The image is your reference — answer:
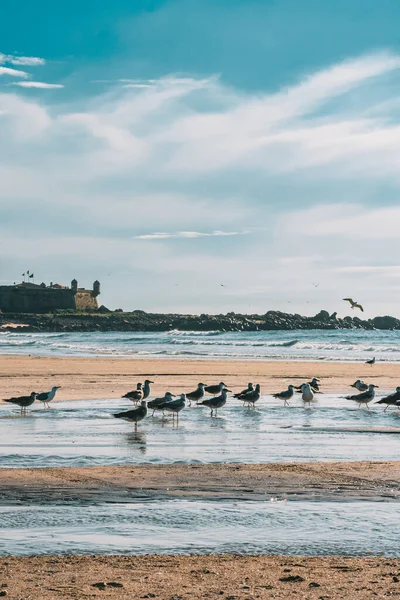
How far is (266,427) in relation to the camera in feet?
55.4

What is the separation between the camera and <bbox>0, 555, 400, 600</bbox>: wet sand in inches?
233

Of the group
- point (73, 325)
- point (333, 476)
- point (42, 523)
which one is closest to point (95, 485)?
point (42, 523)

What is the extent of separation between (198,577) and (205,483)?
381 centimetres

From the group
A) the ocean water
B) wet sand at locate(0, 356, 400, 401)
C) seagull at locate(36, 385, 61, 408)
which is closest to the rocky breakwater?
the ocean water

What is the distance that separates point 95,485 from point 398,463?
15.7ft

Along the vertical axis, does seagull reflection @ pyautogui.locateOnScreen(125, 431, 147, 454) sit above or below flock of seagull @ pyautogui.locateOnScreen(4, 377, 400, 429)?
below

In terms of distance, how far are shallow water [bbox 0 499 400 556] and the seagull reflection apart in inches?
180

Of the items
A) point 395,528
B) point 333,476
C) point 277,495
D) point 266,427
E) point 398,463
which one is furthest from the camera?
point 266,427

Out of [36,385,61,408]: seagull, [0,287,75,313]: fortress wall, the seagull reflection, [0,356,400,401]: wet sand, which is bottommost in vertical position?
the seagull reflection

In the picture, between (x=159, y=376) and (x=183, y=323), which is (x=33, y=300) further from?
(x=159, y=376)

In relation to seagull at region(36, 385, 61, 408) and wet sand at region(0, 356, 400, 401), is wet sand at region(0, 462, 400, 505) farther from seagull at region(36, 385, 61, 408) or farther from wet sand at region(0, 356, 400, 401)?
wet sand at region(0, 356, 400, 401)

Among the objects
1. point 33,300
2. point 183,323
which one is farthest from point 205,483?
point 33,300

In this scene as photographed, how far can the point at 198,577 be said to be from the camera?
250 inches

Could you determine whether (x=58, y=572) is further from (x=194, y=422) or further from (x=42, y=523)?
(x=194, y=422)
